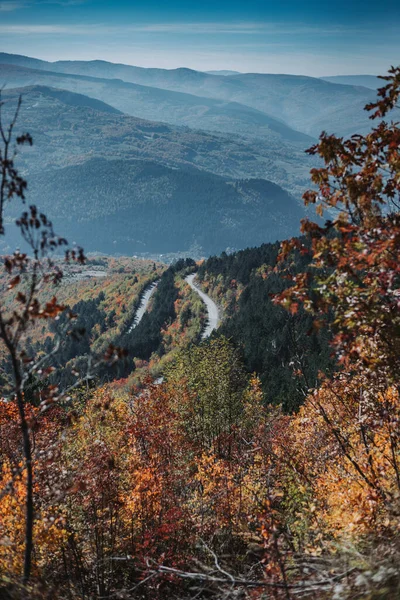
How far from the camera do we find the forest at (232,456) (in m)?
7.27

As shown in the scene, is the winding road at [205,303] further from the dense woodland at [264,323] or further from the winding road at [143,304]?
the dense woodland at [264,323]

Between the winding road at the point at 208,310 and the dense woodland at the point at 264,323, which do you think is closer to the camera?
the dense woodland at the point at 264,323

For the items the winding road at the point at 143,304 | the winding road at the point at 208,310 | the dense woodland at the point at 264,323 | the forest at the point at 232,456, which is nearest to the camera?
the forest at the point at 232,456

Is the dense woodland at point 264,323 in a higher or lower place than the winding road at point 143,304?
higher

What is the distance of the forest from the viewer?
23.9 ft

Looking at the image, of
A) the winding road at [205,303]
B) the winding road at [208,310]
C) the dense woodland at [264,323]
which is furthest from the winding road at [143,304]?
the dense woodland at [264,323]

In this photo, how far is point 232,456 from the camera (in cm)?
2941

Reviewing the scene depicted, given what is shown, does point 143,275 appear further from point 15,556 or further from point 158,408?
point 15,556

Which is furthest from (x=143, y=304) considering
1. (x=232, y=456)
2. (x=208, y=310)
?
(x=232, y=456)

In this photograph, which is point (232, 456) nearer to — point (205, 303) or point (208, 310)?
point (208, 310)

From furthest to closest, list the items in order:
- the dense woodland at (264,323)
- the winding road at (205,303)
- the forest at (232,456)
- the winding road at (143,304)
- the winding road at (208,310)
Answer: the winding road at (143,304) → the winding road at (205,303) → the winding road at (208,310) → the dense woodland at (264,323) → the forest at (232,456)

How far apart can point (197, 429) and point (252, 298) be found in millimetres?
71676

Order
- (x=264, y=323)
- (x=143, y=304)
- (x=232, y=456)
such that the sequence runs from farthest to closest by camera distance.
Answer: (x=143, y=304) < (x=264, y=323) < (x=232, y=456)

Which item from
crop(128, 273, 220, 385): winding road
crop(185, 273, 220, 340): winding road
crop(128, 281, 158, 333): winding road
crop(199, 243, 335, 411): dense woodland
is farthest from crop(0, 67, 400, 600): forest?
crop(128, 281, 158, 333): winding road
